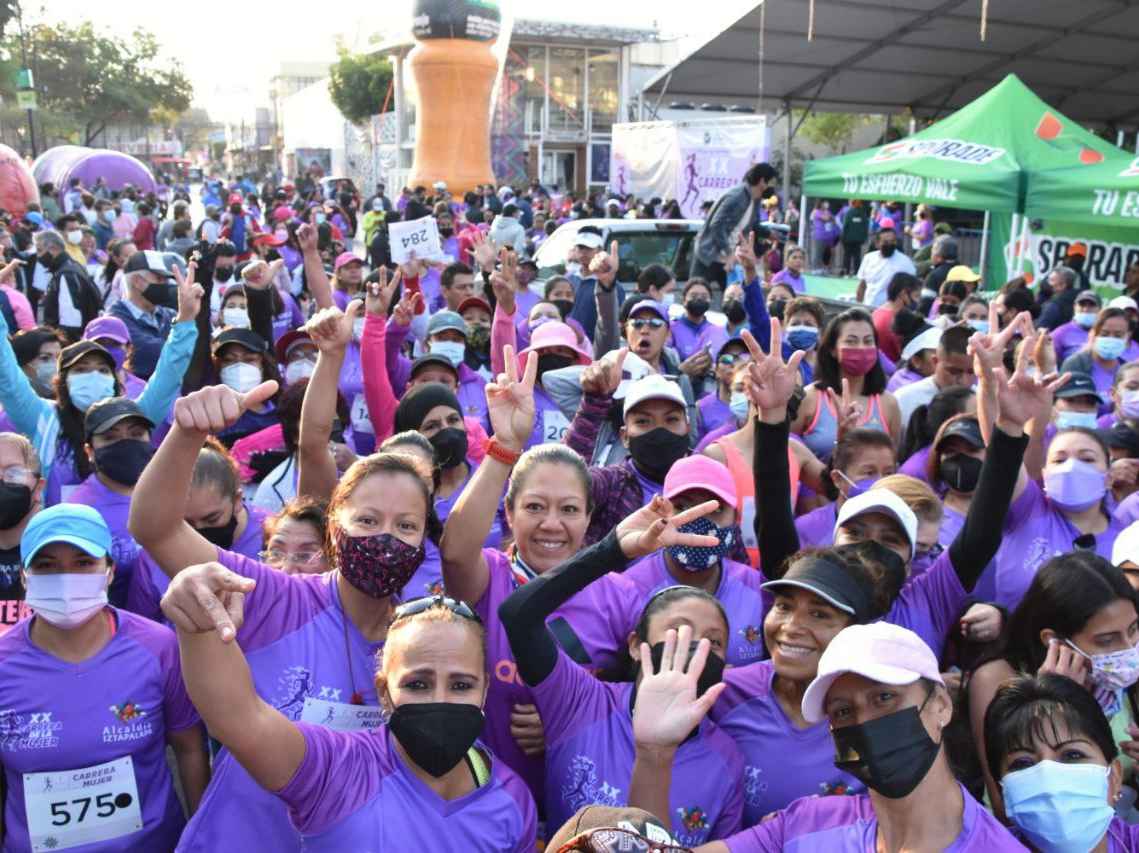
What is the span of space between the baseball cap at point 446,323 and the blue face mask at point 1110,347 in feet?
13.8

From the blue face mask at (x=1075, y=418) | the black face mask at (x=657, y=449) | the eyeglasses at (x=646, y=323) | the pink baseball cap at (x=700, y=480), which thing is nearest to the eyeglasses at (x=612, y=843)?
the pink baseball cap at (x=700, y=480)

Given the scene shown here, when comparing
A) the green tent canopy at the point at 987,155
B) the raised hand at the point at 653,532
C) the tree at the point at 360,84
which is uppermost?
the tree at the point at 360,84

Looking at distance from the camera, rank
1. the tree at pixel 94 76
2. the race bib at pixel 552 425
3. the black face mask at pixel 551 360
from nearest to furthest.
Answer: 1. the race bib at pixel 552 425
2. the black face mask at pixel 551 360
3. the tree at pixel 94 76

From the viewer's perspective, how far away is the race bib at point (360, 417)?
5.87m

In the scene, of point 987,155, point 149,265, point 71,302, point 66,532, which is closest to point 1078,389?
point 66,532

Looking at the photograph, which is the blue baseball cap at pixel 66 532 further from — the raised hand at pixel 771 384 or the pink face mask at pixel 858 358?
the pink face mask at pixel 858 358

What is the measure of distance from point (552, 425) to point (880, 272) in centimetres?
734

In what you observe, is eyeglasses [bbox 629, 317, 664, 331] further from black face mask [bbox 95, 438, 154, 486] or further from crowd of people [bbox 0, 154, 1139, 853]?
black face mask [bbox 95, 438, 154, 486]

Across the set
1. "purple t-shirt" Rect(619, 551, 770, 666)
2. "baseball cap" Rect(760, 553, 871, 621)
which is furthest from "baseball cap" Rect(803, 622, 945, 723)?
"purple t-shirt" Rect(619, 551, 770, 666)

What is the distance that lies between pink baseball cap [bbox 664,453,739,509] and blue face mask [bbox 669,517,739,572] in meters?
0.10

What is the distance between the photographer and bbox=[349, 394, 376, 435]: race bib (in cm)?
587

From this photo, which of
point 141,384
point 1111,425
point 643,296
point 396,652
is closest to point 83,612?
point 396,652

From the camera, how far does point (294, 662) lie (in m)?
2.74

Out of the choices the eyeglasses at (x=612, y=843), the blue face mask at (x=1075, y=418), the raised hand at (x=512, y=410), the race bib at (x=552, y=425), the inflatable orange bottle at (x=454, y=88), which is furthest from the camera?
the inflatable orange bottle at (x=454, y=88)
